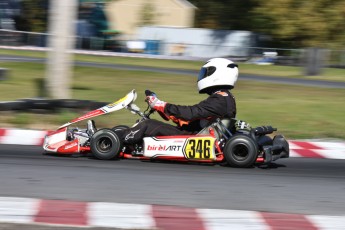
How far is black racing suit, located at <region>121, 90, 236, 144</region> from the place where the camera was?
22.2ft

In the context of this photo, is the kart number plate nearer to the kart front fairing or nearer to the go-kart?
the go-kart

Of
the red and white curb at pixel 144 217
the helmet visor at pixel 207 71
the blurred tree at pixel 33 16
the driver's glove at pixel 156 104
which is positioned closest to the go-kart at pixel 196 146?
the driver's glove at pixel 156 104

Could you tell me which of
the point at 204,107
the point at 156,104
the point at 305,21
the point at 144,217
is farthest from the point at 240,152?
the point at 305,21

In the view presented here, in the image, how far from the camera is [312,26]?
31797 mm

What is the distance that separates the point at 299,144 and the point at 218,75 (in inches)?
87.9

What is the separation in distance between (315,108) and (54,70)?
452 cm

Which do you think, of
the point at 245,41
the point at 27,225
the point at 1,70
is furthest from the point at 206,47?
the point at 27,225

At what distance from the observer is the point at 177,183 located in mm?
6004

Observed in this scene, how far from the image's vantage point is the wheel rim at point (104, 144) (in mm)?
6906

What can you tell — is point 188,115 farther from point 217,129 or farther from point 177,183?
point 177,183

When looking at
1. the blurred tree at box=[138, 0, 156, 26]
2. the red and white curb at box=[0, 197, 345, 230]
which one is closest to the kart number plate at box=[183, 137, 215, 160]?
the red and white curb at box=[0, 197, 345, 230]

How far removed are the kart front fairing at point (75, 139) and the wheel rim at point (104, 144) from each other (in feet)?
0.62

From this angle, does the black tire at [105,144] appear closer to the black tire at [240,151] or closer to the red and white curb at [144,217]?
the black tire at [240,151]

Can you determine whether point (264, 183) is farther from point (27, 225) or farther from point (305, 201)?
point (27, 225)
